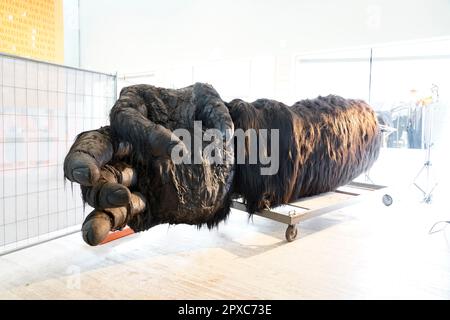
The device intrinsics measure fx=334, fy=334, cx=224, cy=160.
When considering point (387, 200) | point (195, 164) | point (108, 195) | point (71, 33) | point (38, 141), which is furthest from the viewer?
point (71, 33)

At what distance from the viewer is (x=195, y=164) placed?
1551mm

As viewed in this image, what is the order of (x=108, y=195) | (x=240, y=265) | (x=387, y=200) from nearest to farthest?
(x=108, y=195)
(x=240, y=265)
(x=387, y=200)

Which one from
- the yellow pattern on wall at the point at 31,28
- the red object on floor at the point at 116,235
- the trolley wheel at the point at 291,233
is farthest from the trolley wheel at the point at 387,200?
the yellow pattern on wall at the point at 31,28

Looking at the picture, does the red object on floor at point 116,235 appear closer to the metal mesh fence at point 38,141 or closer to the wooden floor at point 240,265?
the wooden floor at point 240,265

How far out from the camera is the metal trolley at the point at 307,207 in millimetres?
1958

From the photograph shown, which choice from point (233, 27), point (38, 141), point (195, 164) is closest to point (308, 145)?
point (195, 164)

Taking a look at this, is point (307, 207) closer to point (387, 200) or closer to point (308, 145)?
point (308, 145)

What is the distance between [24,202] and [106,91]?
92cm

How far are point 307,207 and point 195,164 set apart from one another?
93cm

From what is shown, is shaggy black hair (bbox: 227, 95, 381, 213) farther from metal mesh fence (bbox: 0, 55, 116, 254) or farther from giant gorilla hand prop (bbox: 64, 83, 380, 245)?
metal mesh fence (bbox: 0, 55, 116, 254)

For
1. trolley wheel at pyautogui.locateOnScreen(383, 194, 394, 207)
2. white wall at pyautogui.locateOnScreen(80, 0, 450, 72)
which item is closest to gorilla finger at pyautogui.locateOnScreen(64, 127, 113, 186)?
trolley wheel at pyautogui.locateOnScreen(383, 194, 394, 207)

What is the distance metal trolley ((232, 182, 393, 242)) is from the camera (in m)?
1.96
